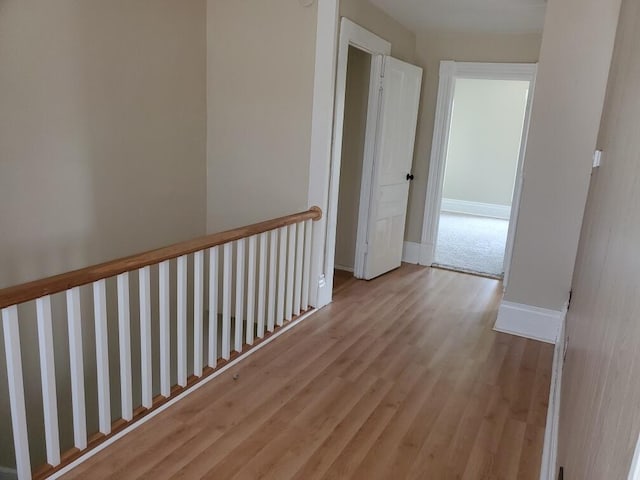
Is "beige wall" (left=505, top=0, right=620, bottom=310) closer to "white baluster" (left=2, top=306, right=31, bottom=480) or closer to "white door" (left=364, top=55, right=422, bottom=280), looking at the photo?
"white door" (left=364, top=55, right=422, bottom=280)

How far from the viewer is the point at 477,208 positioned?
8523 millimetres

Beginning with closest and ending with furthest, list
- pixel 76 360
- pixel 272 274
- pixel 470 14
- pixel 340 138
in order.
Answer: pixel 76 360, pixel 272 274, pixel 340 138, pixel 470 14

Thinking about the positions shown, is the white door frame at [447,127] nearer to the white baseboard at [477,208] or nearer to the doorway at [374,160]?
the doorway at [374,160]

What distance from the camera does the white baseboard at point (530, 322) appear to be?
338cm

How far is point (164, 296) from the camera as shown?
231cm

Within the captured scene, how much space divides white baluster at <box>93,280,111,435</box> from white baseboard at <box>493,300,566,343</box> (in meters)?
2.63

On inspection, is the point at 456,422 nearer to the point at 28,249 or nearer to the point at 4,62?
the point at 28,249

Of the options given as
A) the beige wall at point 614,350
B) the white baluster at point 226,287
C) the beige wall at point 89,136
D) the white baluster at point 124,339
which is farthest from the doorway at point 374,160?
the beige wall at point 614,350

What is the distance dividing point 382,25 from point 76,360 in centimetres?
352

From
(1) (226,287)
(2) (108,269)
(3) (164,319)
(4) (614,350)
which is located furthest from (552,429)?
(2) (108,269)

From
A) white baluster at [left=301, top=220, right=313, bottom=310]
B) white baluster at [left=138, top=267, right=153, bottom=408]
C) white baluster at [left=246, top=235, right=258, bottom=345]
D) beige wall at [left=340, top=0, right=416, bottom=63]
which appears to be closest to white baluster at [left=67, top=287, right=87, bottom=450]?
white baluster at [left=138, top=267, right=153, bottom=408]

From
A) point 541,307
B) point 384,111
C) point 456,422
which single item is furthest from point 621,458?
point 384,111

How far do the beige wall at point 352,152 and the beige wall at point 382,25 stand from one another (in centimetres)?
29

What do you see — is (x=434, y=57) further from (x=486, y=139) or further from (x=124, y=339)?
(x=124, y=339)
